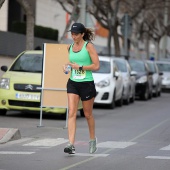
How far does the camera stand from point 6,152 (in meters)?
11.6

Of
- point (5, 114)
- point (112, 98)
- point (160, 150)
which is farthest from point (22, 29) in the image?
point (160, 150)

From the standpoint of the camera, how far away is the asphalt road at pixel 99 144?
10164 mm

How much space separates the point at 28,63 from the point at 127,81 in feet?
25.3

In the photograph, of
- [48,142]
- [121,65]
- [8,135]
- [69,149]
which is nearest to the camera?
[69,149]

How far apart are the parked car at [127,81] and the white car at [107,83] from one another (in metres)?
1.55

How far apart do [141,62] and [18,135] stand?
18.2 meters

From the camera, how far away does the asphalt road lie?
1016 centimetres

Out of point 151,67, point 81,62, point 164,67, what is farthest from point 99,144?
point 164,67

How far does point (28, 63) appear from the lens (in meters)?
19.1

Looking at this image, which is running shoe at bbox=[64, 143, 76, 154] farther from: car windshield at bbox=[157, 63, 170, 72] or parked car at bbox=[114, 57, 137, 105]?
car windshield at bbox=[157, 63, 170, 72]

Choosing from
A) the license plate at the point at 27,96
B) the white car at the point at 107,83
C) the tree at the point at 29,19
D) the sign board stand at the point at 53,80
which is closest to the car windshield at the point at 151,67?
the white car at the point at 107,83

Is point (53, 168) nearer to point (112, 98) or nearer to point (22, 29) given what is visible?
point (112, 98)

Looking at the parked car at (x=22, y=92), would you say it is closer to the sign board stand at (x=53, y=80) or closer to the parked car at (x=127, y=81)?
the sign board stand at (x=53, y=80)

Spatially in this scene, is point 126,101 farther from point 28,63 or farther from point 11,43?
point 28,63
